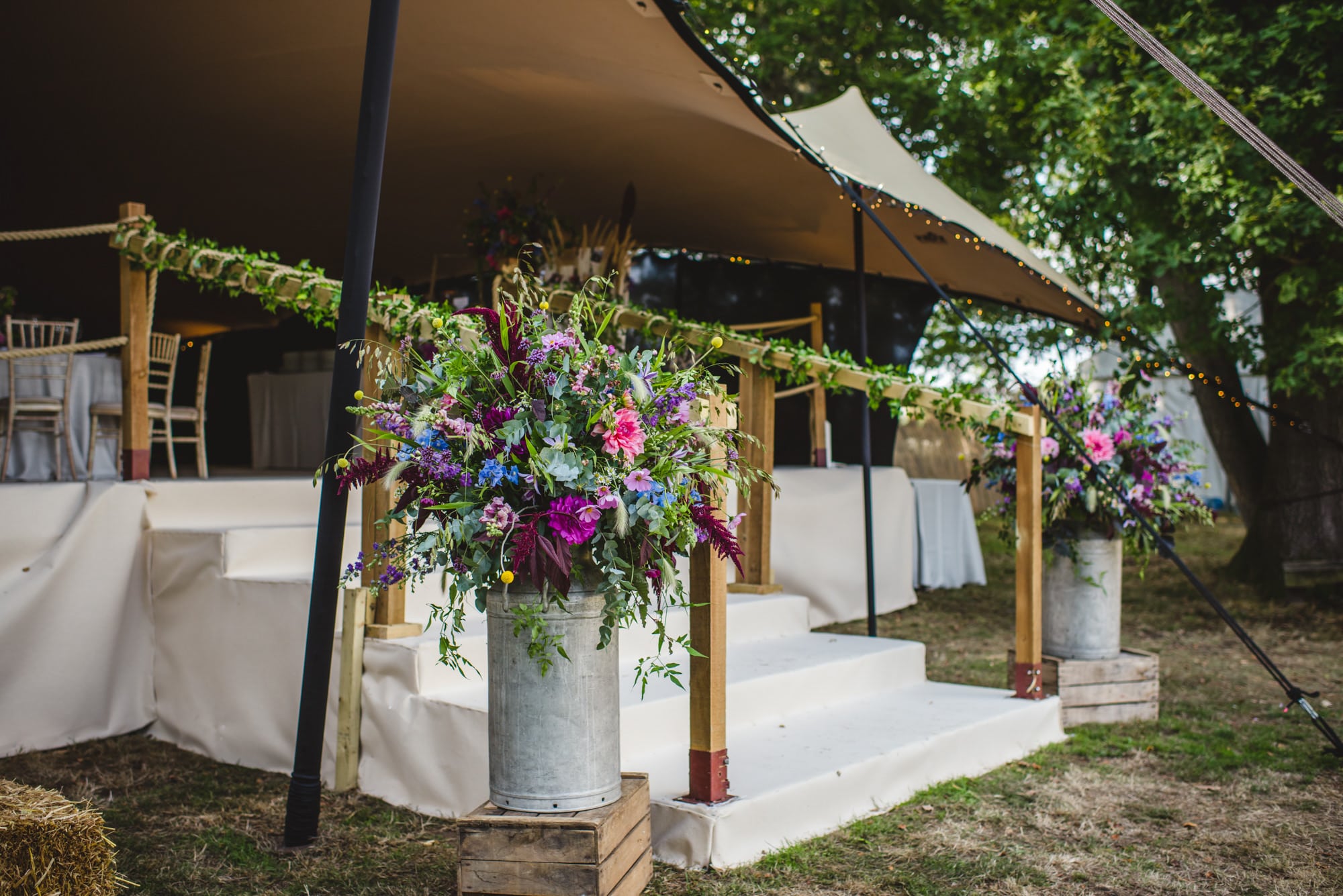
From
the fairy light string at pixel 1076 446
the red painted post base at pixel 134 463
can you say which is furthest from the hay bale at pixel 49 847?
the fairy light string at pixel 1076 446

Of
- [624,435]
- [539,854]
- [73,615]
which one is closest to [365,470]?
[624,435]

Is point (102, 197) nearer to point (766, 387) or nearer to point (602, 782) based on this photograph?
point (766, 387)

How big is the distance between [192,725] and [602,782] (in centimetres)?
201

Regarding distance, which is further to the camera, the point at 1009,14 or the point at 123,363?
the point at 1009,14

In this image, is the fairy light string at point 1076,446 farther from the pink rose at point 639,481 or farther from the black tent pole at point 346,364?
the pink rose at point 639,481

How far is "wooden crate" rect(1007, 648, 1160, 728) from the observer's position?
12.6 ft

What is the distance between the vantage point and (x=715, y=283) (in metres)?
7.98

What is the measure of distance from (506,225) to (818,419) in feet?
7.44

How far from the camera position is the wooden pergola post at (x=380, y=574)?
289cm

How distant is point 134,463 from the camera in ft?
12.0

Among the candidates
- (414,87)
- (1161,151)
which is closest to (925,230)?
(1161,151)

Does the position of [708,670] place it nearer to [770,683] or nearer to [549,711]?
[549,711]

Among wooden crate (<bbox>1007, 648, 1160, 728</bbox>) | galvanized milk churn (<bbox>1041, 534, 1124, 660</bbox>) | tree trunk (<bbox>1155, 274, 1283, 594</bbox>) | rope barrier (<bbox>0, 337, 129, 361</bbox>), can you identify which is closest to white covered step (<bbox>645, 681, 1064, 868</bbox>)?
wooden crate (<bbox>1007, 648, 1160, 728</bbox>)

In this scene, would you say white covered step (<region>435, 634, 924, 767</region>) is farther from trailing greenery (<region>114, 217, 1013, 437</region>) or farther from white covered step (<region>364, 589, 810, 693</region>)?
trailing greenery (<region>114, 217, 1013, 437</region>)
